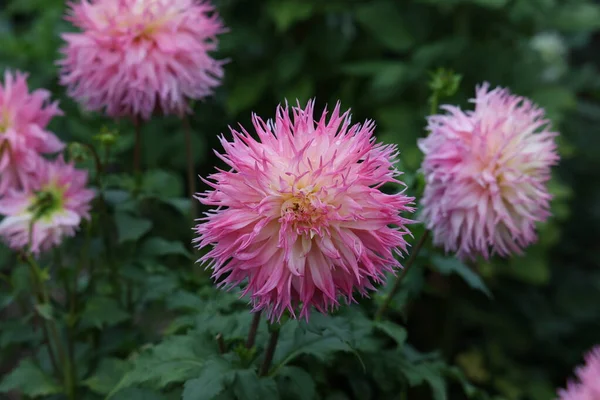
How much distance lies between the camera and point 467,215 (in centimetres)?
103

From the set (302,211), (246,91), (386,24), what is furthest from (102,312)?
(386,24)

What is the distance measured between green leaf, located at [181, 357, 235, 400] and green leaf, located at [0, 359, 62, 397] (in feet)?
1.34

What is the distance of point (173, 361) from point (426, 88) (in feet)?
5.31

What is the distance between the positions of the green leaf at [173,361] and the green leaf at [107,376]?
15 centimetres

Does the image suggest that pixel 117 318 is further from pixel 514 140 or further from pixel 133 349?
pixel 514 140

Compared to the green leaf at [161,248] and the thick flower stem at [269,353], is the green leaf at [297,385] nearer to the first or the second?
the thick flower stem at [269,353]

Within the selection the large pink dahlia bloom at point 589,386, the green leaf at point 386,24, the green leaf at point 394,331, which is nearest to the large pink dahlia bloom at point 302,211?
the green leaf at point 394,331

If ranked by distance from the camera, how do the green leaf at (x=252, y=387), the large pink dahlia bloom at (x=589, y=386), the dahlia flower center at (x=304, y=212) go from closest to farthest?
the dahlia flower center at (x=304, y=212)
the green leaf at (x=252, y=387)
the large pink dahlia bloom at (x=589, y=386)

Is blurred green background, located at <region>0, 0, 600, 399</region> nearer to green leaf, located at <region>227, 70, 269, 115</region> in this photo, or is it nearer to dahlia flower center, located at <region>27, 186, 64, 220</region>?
green leaf, located at <region>227, 70, 269, 115</region>

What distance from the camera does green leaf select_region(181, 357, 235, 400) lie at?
0.82 m

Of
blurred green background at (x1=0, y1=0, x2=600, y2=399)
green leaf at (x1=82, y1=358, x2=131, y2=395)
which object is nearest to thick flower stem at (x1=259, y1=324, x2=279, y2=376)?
green leaf at (x1=82, y1=358, x2=131, y2=395)

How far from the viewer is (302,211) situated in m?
0.75

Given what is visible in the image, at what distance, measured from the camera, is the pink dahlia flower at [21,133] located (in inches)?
45.4

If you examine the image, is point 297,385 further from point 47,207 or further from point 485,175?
point 47,207
